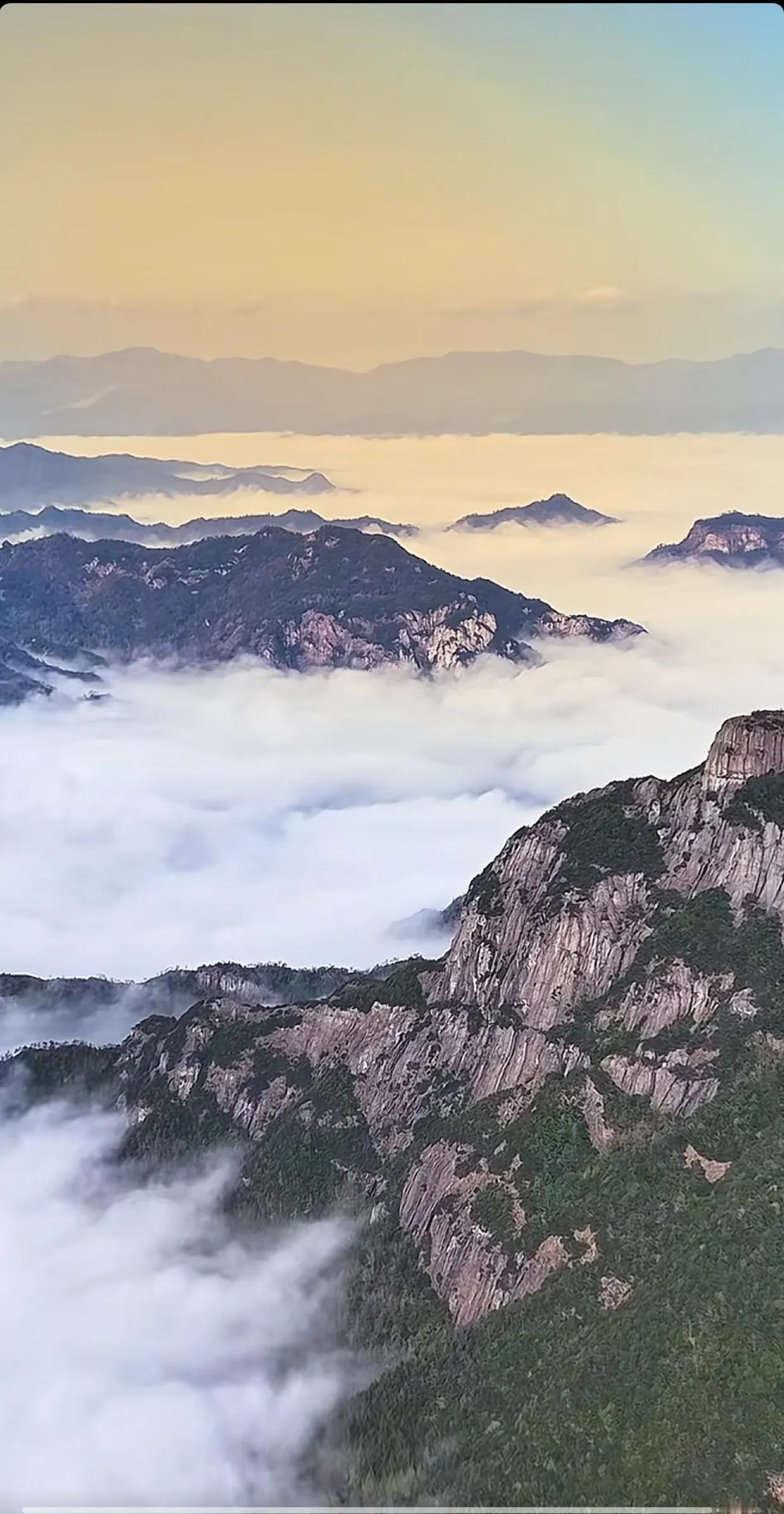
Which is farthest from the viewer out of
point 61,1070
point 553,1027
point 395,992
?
point 61,1070

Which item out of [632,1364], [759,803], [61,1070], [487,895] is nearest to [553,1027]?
[487,895]

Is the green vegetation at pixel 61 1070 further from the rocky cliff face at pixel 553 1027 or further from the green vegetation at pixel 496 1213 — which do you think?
the green vegetation at pixel 496 1213

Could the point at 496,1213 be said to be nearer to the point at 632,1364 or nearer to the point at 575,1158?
the point at 575,1158

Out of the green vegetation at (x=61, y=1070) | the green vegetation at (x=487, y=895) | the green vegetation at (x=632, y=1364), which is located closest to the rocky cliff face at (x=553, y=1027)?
the green vegetation at (x=487, y=895)

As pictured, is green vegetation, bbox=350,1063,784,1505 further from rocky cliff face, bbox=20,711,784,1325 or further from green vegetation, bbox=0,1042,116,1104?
green vegetation, bbox=0,1042,116,1104

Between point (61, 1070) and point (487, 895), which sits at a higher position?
point (487, 895)
